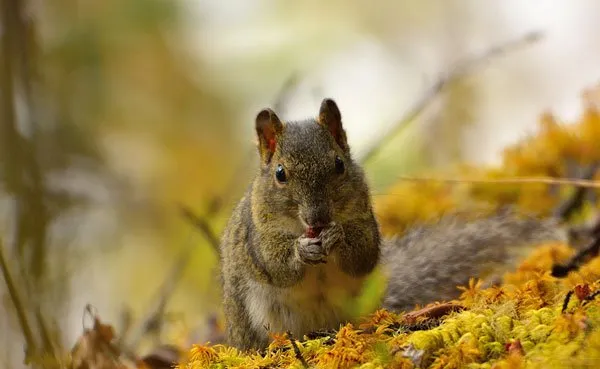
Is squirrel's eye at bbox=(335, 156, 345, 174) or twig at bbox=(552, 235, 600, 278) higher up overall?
squirrel's eye at bbox=(335, 156, 345, 174)

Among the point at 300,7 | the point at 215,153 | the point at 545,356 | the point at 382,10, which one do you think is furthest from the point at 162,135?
the point at 545,356

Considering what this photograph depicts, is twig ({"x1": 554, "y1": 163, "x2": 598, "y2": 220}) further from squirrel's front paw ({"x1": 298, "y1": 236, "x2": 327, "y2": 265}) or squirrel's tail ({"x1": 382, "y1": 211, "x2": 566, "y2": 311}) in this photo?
squirrel's front paw ({"x1": 298, "y1": 236, "x2": 327, "y2": 265})

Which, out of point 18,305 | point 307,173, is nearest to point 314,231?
point 307,173

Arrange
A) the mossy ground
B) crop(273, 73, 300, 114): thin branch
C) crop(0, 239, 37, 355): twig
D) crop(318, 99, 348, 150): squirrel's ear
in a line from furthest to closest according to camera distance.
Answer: crop(273, 73, 300, 114): thin branch → crop(318, 99, 348, 150): squirrel's ear → crop(0, 239, 37, 355): twig → the mossy ground

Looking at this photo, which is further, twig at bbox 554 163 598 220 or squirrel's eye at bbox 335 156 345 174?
twig at bbox 554 163 598 220

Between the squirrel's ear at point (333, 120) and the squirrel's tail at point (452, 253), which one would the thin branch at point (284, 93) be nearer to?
the squirrel's ear at point (333, 120)

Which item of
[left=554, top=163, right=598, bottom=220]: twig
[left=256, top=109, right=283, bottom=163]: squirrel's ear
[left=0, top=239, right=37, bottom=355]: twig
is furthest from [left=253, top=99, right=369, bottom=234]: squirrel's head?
[left=554, top=163, right=598, bottom=220]: twig

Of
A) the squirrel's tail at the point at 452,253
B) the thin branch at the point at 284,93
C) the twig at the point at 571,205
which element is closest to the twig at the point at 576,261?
the squirrel's tail at the point at 452,253
